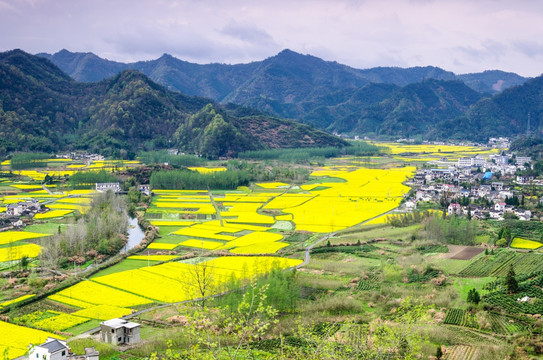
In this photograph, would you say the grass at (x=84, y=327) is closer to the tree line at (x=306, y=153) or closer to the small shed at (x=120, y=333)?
the small shed at (x=120, y=333)

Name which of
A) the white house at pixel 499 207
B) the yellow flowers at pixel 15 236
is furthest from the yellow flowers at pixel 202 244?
the white house at pixel 499 207

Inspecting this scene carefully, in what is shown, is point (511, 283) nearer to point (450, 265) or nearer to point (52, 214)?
point (450, 265)

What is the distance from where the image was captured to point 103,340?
1063 inches

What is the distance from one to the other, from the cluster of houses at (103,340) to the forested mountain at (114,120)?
300ft

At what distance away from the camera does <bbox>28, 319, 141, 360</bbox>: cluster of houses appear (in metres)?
23.3

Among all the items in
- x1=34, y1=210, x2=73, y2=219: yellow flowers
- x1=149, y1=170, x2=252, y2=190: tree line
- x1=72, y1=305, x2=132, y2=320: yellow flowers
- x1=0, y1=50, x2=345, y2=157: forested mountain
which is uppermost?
x1=0, y1=50, x2=345, y2=157: forested mountain

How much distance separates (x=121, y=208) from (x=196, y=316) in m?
50.8

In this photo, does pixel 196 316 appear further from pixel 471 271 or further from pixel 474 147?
pixel 474 147

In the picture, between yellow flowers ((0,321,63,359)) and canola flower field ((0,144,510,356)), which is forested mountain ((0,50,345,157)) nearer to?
canola flower field ((0,144,510,356))

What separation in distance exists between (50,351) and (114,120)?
384ft

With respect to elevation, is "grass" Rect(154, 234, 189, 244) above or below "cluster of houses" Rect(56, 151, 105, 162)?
below

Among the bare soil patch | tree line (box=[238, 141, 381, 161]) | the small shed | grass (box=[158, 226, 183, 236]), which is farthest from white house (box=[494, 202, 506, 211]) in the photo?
tree line (box=[238, 141, 381, 161])

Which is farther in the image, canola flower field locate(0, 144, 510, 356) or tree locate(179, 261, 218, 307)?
canola flower field locate(0, 144, 510, 356)

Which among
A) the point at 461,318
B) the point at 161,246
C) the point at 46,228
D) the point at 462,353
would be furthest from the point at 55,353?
the point at 46,228
